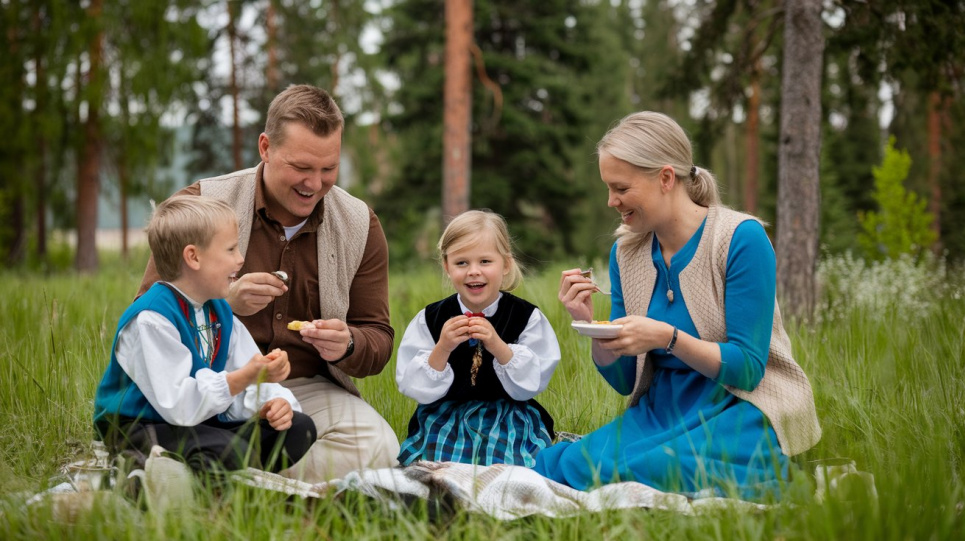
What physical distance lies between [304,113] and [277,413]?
1243 millimetres

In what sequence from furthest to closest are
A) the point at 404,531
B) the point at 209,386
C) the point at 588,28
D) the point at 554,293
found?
the point at 588,28, the point at 554,293, the point at 209,386, the point at 404,531

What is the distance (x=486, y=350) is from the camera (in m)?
3.46

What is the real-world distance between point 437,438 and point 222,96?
14.9 m

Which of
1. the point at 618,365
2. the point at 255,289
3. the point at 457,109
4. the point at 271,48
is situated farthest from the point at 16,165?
the point at 618,365

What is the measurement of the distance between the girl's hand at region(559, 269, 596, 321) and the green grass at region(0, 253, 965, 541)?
0.70m

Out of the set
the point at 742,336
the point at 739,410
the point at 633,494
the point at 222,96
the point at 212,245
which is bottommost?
the point at 633,494

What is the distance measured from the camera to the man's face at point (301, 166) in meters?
3.35

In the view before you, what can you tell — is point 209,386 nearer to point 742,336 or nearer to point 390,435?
point 390,435

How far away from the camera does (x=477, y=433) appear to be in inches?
133

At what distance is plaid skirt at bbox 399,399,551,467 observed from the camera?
3.33 m

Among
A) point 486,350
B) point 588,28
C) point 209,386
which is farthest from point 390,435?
point 588,28

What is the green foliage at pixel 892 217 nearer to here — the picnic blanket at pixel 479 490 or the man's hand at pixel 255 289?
the picnic blanket at pixel 479 490

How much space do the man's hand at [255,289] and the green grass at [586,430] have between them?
750 millimetres

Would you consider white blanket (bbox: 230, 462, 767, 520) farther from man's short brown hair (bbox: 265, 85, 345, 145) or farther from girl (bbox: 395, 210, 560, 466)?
man's short brown hair (bbox: 265, 85, 345, 145)
